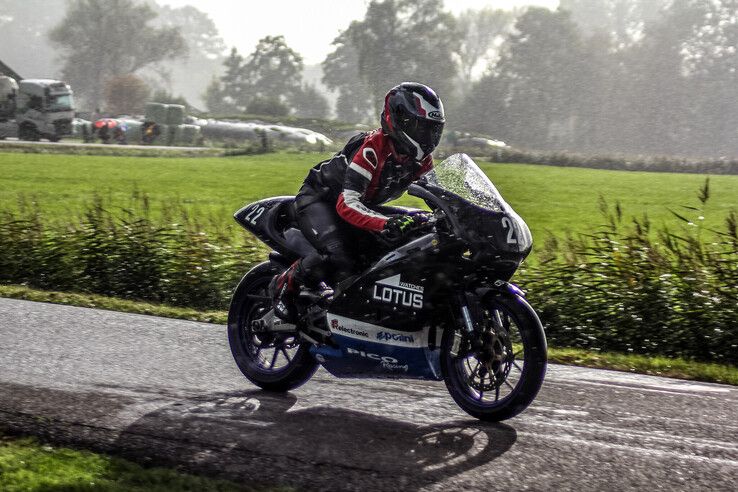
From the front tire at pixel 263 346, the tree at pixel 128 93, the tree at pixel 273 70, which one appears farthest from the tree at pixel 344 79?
the front tire at pixel 263 346

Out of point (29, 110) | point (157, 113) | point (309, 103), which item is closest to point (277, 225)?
point (29, 110)

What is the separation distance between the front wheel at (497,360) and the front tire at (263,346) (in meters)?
1.19

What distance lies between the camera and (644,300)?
945cm

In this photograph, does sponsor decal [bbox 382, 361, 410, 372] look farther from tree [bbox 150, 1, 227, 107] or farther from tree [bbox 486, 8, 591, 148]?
tree [bbox 150, 1, 227, 107]

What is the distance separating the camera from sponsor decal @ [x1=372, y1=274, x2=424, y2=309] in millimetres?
5859

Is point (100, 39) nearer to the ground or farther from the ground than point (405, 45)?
farther from the ground

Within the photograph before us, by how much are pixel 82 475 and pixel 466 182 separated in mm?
→ 2639

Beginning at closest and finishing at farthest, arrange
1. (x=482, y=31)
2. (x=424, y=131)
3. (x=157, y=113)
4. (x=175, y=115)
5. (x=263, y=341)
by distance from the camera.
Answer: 1. (x=424, y=131)
2. (x=263, y=341)
3. (x=482, y=31)
4. (x=157, y=113)
5. (x=175, y=115)

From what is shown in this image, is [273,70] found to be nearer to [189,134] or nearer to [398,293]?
[189,134]

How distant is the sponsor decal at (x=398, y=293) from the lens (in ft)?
19.2

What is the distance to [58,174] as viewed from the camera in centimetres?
2917

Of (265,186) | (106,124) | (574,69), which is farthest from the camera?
(106,124)

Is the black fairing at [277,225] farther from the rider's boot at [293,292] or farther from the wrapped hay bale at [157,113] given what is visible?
the wrapped hay bale at [157,113]

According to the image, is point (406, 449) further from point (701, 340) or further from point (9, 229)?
point (9, 229)
